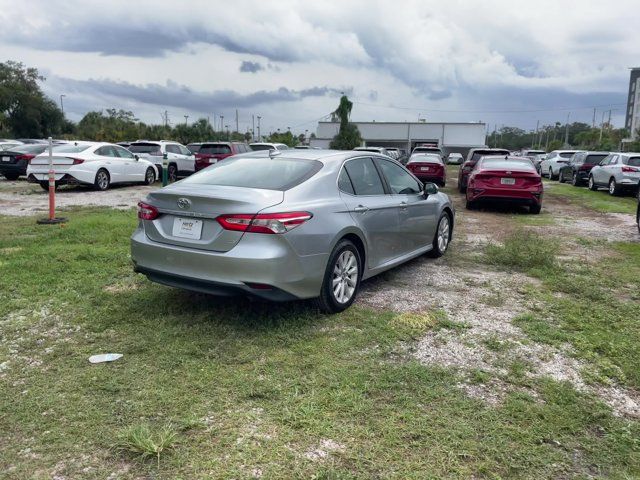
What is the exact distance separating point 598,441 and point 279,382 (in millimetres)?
1915

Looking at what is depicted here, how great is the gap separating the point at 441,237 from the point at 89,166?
37.8 ft

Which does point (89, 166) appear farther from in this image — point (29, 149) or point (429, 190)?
point (429, 190)

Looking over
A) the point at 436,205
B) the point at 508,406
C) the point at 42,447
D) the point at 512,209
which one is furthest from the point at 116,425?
the point at 512,209

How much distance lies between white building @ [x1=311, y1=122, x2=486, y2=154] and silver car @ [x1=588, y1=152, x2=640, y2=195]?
148 feet

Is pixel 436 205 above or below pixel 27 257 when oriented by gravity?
above

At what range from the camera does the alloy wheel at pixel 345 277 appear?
4766 millimetres

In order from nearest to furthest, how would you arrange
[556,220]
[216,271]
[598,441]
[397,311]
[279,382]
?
[598,441] → [279,382] → [216,271] → [397,311] → [556,220]

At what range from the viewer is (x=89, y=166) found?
15.1m

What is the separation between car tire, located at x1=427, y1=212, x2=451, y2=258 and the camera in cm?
716

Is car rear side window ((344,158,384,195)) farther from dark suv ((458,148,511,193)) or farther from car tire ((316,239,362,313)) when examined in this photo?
dark suv ((458,148,511,193))

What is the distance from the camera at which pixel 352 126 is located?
5912 cm

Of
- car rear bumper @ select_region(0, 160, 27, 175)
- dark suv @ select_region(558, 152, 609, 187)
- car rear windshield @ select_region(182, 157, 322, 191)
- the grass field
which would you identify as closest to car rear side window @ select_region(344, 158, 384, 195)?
car rear windshield @ select_region(182, 157, 322, 191)

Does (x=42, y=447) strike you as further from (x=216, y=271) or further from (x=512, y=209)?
(x=512, y=209)

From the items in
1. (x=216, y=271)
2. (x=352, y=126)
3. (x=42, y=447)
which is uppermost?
(x=352, y=126)
